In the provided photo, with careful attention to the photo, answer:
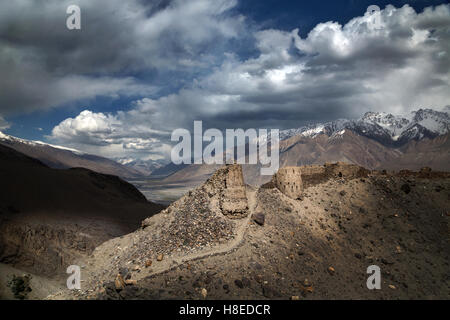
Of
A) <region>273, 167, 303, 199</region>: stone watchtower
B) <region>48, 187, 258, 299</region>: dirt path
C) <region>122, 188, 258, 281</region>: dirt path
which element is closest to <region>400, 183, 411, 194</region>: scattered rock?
<region>273, 167, 303, 199</region>: stone watchtower

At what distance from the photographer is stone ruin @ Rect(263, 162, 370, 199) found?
17.3 m

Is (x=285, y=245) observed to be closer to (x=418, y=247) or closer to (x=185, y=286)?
(x=185, y=286)

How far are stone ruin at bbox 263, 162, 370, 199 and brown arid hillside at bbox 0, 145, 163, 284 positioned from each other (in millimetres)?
14931

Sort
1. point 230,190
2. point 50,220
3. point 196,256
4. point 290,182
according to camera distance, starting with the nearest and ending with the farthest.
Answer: point 196,256, point 230,190, point 290,182, point 50,220

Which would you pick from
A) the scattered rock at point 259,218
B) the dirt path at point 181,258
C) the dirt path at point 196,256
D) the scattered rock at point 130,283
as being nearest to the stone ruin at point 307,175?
the scattered rock at point 259,218

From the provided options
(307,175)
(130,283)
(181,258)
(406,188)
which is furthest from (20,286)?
(406,188)

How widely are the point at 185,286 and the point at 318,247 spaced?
7.17m

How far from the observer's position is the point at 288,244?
12969 millimetres

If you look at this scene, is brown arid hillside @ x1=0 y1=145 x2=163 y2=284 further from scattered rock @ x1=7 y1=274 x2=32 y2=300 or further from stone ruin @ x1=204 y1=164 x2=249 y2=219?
stone ruin @ x1=204 y1=164 x2=249 y2=219

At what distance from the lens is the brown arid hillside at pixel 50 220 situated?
17219 millimetres

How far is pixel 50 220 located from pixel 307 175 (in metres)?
20.8

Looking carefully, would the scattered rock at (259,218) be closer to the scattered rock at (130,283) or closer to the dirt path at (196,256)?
Result: the dirt path at (196,256)

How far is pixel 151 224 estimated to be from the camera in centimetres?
1638

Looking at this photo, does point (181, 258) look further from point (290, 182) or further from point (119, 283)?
point (290, 182)
